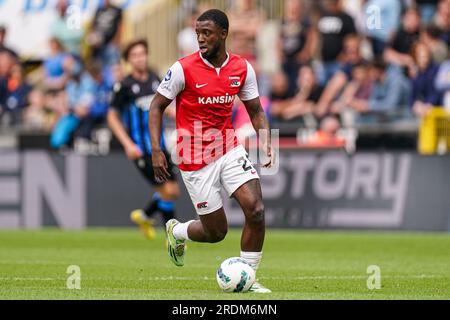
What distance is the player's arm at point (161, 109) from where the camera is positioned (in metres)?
10.6

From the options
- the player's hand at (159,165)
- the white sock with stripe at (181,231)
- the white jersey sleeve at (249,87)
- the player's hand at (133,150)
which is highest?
the white jersey sleeve at (249,87)

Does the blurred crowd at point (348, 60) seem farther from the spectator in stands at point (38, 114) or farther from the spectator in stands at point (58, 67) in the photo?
the spectator in stands at point (38, 114)

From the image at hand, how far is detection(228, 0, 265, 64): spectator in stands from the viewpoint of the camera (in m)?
24.0

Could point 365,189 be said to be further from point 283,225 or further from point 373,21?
point 373,21

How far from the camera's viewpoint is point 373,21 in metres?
23.9

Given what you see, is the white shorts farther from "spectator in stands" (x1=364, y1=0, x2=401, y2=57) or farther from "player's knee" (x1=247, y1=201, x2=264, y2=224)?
"spectator in stands" (x1=364, y1=0, x2=401, y2=57)

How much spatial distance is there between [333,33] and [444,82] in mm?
2931

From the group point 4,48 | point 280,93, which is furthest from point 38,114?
point 280,93

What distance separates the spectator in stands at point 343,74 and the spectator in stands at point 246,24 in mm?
1743

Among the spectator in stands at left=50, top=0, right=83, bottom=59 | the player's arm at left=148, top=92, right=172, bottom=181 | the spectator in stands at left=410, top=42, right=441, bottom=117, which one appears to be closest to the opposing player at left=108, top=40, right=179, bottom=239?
the player's arm at left=148, top=92, right=172, bottom=181

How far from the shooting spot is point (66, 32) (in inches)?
1025

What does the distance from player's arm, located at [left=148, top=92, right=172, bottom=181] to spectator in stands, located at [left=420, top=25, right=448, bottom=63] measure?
507 inches


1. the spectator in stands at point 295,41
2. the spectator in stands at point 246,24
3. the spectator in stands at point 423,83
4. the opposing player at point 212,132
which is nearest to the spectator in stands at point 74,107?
the spectator in stands at point 246,24

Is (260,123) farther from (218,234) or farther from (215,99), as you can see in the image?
(218,234)
